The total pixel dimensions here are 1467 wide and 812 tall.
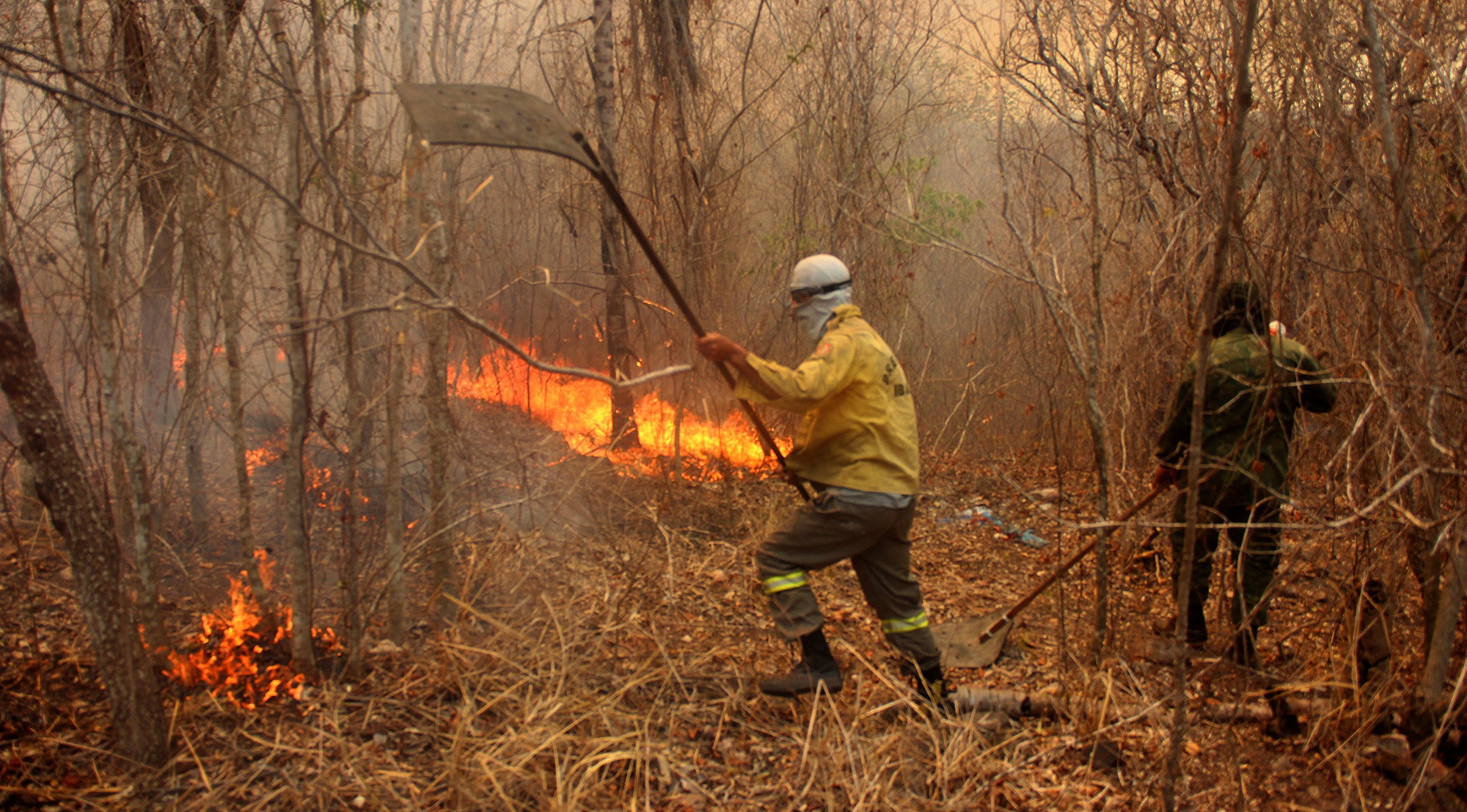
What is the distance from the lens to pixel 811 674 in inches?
145

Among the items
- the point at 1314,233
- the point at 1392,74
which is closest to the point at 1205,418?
the point at 1314,233

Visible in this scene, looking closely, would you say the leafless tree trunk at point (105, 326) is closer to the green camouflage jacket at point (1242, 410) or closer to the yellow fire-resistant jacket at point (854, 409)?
the yellow fire-resistant jacket at point (854, 409)

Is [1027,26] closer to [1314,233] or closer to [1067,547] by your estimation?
[1314,233]

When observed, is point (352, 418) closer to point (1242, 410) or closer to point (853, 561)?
point (853, 561)

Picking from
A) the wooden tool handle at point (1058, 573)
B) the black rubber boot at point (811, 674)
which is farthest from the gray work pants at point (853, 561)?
the wooden tool handle at point (1058, 573)

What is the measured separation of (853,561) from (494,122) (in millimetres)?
2281

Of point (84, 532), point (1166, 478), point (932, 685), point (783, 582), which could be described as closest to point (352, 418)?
point (84, 532)

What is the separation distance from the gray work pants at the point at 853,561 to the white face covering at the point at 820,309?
71 cm

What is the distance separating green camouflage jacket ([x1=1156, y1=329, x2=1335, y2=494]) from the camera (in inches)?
150

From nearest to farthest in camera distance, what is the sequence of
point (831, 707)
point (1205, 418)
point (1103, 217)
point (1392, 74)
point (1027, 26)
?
point (1392, 74) < point (831, 707) < point (1205, 418) < point (1027, 26) < point (1103, 217)

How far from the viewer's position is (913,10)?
7379mm

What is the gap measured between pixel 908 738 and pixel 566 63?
247 inches

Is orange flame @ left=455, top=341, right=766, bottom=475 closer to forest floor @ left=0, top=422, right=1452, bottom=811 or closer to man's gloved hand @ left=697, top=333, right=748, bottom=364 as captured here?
forest floor @ left=0, top=422, right=1452, bottom=811

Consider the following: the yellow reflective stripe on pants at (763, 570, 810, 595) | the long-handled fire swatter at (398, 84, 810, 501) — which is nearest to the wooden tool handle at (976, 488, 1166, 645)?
the yellow reflective stripe on pants at (763, 570, 810, 595)
